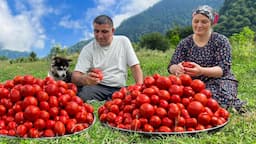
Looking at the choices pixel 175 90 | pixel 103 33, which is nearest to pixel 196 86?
pixel 175 90

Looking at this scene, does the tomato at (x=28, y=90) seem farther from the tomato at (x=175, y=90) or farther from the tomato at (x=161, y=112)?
the tomato at (x=175, y=90)

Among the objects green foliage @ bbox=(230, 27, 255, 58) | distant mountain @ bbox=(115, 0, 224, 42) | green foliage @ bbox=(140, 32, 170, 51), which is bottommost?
green foliage @ bbox=(230, 27, 255, 58)

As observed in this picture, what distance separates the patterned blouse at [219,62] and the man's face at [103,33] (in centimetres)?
100

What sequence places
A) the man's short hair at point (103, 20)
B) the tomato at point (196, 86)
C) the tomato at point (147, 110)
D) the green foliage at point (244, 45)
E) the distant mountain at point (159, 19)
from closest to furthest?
the tomato at point (147, 110) → the tomato at point (196, 86) → the man's short hair at point (103, 20) → the green foliage at point (244, 45) → the distant mountain at point (159, 19)

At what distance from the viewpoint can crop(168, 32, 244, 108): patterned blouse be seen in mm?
4074

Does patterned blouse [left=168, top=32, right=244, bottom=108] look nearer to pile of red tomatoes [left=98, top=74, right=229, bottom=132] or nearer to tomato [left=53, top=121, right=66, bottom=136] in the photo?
pile of red tomatoes [left=98, top=74, right=229, bottom=132]

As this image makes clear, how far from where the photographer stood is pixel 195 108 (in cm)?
316

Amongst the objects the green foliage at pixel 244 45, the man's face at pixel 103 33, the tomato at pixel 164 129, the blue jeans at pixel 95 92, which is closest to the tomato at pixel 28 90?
the tomato at pixel 164 129

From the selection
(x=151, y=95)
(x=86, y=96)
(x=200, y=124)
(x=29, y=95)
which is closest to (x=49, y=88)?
(x=29, y=95)

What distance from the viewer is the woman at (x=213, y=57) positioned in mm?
4059

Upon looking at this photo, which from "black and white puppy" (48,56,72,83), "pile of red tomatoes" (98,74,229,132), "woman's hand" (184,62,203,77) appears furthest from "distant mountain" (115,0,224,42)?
"pile of red tomatoes" (98,74,229,132)

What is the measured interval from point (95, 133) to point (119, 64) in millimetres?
1867

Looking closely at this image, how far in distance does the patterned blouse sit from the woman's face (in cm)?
12

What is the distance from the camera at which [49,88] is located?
3289 millimetres
